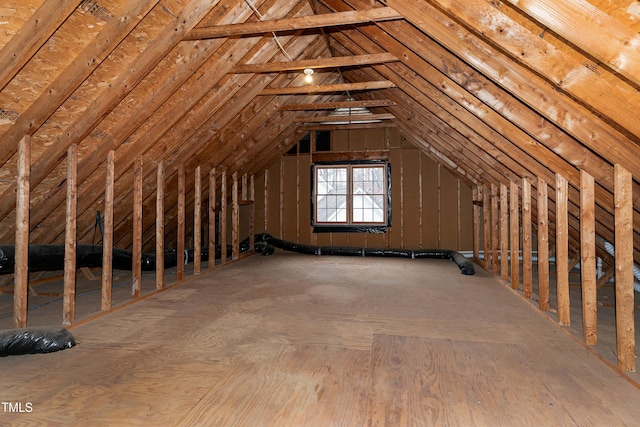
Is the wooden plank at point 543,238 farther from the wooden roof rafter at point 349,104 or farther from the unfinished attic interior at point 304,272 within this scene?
the wooden roof rafter at point 349,104

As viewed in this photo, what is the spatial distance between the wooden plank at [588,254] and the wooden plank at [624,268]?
346 millimetres

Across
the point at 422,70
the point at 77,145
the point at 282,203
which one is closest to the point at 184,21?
the point at 77,145

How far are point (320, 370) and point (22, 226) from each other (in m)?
2.67

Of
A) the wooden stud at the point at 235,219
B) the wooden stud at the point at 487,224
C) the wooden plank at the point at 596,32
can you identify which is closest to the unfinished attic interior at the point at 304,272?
the wooden plank at the point at 596,32

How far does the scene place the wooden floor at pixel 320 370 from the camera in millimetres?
1794

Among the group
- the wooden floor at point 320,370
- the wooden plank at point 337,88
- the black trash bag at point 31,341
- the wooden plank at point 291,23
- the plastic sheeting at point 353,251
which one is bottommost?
the wooden floor at point 320,370

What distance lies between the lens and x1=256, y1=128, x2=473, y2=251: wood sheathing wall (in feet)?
26.0

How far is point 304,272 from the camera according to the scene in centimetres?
588

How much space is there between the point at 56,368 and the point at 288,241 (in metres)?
6.34

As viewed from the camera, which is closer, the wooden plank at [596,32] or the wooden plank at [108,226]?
the wooden plank at [596,32]

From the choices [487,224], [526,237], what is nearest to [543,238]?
[526,237]

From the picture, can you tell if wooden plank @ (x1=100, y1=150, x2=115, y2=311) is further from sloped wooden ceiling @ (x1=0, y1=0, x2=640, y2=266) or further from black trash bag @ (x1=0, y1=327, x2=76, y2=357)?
black trash bag @ (x1=0, y1=327, x2=76, y2=357)

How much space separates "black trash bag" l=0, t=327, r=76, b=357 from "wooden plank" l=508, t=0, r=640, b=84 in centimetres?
371

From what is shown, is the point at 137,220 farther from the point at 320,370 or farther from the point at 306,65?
the point at 320,370
